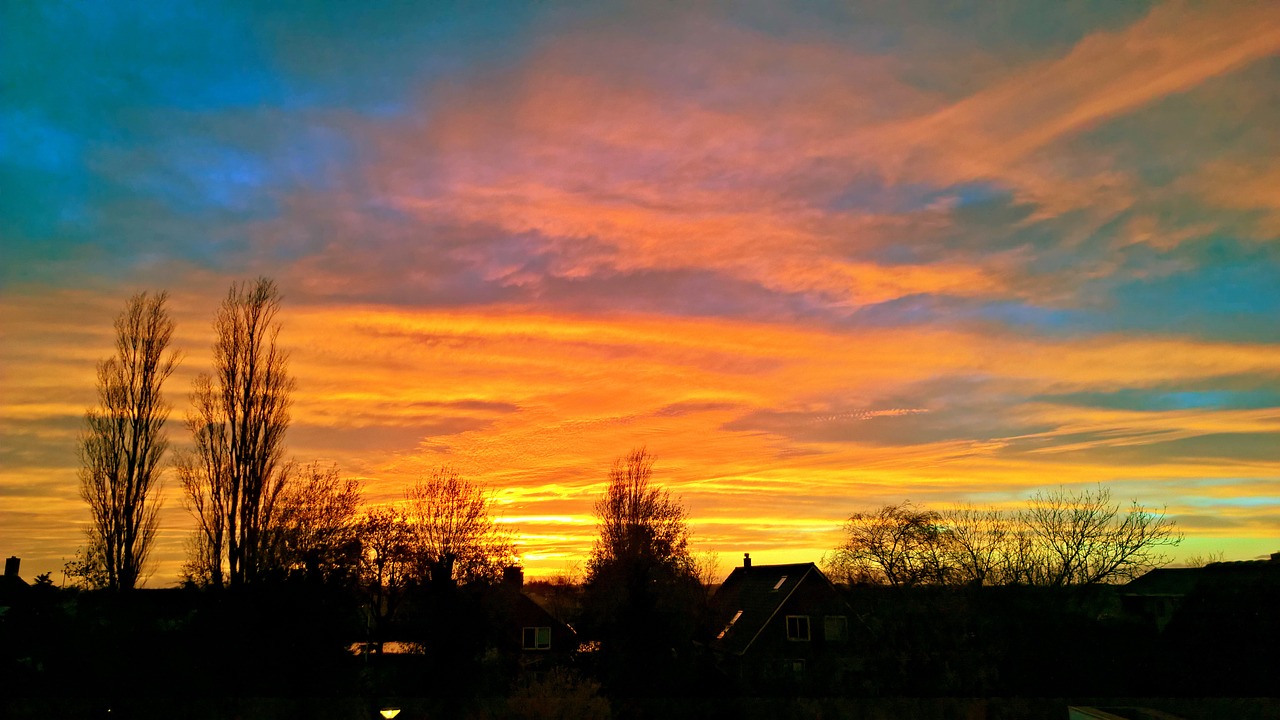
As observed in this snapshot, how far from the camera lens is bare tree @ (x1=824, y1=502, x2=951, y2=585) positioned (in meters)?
34.7

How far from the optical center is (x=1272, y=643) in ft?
78.9

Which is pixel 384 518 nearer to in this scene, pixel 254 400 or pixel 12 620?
pixel 254 400

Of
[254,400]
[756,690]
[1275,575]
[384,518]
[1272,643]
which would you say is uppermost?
[254,400]

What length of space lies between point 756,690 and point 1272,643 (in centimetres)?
1590

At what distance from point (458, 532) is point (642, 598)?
1018 centimetres

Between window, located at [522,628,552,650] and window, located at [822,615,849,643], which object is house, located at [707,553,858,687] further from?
window, located at [522,628,552,650]

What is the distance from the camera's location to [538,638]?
152 ft

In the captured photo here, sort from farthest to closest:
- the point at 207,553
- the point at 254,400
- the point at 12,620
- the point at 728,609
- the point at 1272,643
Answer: the point at 728,609 < the point at 254,400 < the point at 207,553 < the point at 1272,643 < the point at 12,620

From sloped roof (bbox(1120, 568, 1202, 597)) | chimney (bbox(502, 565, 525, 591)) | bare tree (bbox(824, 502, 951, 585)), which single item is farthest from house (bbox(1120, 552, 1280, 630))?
chimney (bbox(502, 565, 525, 591))

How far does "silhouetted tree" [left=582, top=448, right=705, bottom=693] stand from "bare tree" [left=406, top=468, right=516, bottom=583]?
14.0ft

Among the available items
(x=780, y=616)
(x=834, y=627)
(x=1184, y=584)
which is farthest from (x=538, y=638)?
(x=1184, y=584)

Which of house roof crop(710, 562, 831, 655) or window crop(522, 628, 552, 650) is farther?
window crop(522, 628, 552, 650)

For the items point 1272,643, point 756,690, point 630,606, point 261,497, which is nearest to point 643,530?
point 630,606

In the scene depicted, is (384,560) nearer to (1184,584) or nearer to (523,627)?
(523,627)
